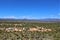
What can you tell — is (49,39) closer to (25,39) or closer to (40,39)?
(40,39)

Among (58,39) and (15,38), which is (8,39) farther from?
(58,39)

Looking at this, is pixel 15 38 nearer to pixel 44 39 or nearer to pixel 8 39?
pixel 8 39

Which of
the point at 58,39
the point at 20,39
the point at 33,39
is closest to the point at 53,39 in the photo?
the point at 58,39

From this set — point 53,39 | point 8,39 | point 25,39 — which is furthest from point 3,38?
point 53,39

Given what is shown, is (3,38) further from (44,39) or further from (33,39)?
(44,39)

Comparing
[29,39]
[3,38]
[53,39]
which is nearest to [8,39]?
[3,38]

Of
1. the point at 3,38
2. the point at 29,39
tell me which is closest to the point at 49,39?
the point at 29,39
